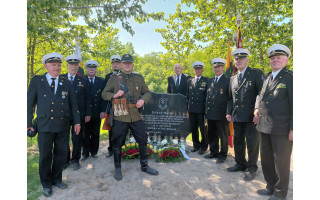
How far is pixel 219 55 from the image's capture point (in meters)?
9.12

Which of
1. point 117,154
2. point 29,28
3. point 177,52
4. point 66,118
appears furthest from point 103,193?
point 177,52

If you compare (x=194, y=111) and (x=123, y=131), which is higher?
(x=194, y=111)

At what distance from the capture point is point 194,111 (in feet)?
17.1

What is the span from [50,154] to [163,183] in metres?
2.09

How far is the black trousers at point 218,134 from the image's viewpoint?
15.3ft

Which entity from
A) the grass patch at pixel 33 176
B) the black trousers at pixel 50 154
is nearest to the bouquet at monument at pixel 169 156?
the black trousers at pixel 50 154

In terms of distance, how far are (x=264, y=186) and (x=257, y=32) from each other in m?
6.52

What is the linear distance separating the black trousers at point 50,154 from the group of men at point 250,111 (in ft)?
10.7

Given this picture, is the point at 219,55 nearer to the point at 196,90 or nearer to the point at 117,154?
the point at 196,90

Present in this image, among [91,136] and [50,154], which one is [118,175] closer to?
[50,154]

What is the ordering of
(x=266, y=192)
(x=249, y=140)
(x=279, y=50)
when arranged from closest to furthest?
(x=279, y=50) → (x=266, y=192) → (x=249, y=140)

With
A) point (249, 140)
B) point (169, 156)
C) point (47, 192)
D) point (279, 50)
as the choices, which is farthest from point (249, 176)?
point (47, 192)

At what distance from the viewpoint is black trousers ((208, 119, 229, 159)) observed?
15.3ft

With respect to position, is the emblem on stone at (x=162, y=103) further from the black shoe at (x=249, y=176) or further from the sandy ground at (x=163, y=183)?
the black shoe at (x=249, y=176)
